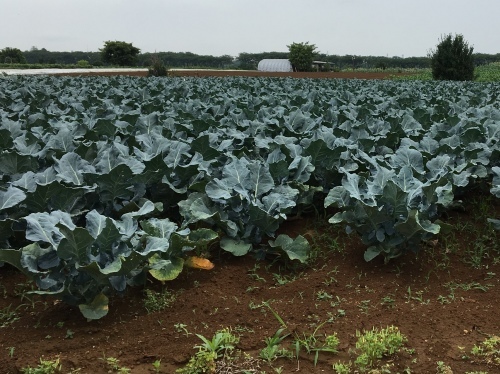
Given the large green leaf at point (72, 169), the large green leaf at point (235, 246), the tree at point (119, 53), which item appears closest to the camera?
the large green leaf at point (235, 246)

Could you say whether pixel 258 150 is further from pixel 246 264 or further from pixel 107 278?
pixel 107 278

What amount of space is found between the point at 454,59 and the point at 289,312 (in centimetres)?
3028

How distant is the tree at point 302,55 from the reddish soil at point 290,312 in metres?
56.0

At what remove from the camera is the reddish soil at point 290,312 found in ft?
8.58

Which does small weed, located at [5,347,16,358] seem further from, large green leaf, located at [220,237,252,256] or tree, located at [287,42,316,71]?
tree, located at [287,42,316,71]

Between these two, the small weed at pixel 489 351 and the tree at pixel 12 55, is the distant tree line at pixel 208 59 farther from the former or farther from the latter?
the small weed at pixel 489 351

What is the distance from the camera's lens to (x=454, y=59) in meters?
30.1

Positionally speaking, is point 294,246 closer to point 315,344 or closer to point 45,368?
point 315,344

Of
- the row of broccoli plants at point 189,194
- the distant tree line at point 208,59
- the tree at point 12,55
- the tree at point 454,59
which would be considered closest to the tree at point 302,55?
the distant tree line at point 208,59

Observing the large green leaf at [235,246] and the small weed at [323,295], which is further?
the large green leaf at [235,246]

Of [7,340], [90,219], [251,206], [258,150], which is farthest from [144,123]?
[7,340]

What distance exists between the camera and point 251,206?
3537 mm

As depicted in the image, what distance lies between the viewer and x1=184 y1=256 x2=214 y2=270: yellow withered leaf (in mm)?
3426

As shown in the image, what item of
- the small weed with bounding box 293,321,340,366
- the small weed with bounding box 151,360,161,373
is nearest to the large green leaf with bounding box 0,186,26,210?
the small weed with bounding box 151,360,161,373
